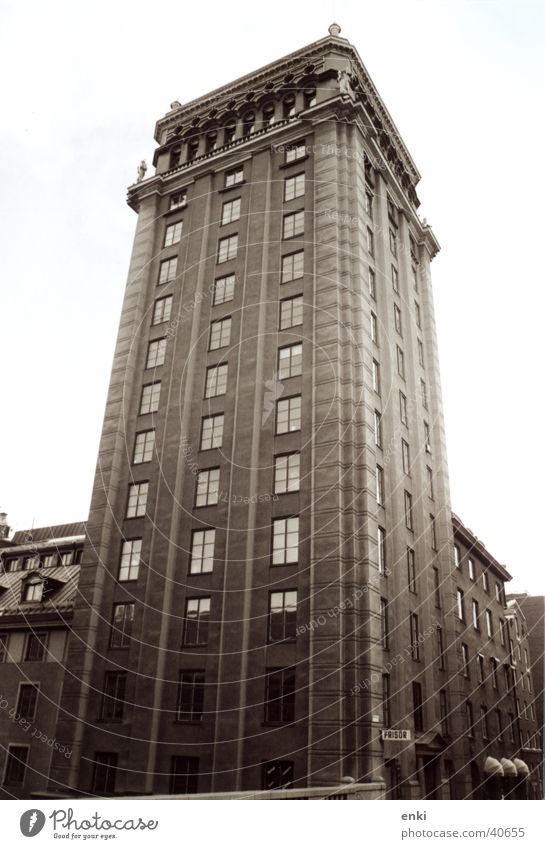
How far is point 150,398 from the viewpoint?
3738 centimetres

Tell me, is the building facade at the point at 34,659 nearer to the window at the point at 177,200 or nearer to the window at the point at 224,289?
the window at the point at 224,289

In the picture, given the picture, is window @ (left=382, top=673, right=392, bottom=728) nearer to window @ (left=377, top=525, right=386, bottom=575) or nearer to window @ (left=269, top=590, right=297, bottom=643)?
window @ (left=377, top=525, right=386, bottom=575)

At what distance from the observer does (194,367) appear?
119 feet

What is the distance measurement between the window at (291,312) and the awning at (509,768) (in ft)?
90.5

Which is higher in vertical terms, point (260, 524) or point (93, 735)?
point (260, 524)

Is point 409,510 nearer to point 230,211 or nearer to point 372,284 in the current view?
point 372,284

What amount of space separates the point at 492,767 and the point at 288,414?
76.1ft

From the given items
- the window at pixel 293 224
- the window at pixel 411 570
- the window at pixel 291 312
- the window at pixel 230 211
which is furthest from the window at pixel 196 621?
the window at pixel 230 211

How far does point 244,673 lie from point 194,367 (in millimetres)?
16533

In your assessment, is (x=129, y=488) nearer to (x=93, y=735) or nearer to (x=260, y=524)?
(x=260, y=524)

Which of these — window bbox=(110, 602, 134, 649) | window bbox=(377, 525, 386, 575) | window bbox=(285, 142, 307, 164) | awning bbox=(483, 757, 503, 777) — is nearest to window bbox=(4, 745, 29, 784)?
window bbox=(110, 602, 134, 649)

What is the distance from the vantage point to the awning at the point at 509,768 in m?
37.0
